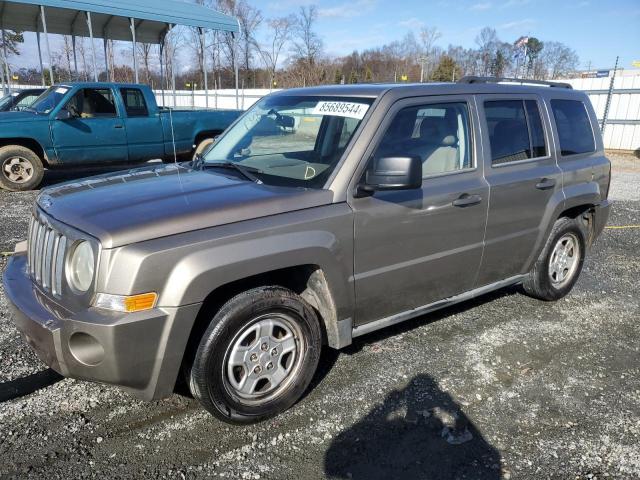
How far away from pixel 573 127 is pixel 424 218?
2.23m

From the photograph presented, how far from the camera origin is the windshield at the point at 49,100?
371 inches

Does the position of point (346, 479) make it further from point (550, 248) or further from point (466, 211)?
point (550, 248)

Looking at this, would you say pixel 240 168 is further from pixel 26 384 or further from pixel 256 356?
pixel 26 384

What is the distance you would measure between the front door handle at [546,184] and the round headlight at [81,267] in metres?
→ 3.35

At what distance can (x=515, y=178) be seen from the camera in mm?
3910

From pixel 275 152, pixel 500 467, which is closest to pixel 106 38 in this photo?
pixel 275 152

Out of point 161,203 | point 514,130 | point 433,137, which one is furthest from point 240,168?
point 514,130

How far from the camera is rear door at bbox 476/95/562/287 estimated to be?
3.80m

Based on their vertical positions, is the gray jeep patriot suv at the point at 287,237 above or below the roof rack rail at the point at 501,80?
below

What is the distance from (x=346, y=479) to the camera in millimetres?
2512

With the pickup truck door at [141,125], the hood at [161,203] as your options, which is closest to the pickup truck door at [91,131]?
the pickup truck door at [141,125]

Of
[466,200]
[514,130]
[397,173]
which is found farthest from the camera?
[514,130]

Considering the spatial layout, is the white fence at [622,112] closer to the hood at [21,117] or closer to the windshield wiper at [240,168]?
the hood at [21,117]

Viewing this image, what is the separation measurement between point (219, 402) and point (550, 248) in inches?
128
